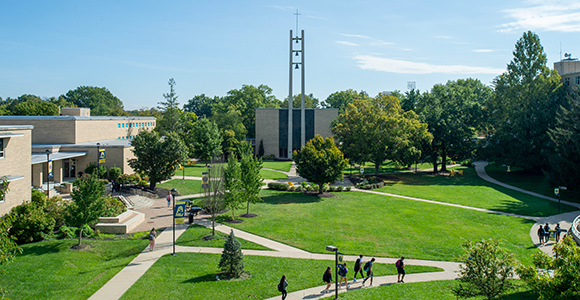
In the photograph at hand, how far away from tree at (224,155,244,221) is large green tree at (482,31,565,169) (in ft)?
133

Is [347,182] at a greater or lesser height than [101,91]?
lesser

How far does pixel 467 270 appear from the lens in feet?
45.5

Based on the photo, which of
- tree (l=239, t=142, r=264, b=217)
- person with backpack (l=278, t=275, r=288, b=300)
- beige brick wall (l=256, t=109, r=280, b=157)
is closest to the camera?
person with backpack (l=278, t=275, r=288, b=300)

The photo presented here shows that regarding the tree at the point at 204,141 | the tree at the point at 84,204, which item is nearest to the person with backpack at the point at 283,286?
the tree at the point at 84,204

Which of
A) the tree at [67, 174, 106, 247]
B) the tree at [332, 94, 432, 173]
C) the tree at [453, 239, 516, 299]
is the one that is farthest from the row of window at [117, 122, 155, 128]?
the tree at [453, 239, 516, 299]

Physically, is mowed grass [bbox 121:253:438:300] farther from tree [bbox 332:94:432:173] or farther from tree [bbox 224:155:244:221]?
tree [bbox 332:94:432:173]

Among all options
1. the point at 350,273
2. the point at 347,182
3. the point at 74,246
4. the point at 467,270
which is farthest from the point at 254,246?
the point at 347,182

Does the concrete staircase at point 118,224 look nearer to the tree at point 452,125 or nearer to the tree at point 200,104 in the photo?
the tree at point 452,125

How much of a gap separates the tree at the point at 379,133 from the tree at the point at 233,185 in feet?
79.5

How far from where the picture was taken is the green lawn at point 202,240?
24.0 metres

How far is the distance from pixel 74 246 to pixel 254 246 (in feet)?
33.6

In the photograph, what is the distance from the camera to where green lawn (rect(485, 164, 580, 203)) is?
4364 cm

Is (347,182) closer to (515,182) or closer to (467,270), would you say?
(515,182)

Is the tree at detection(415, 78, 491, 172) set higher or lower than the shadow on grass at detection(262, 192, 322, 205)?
higher
